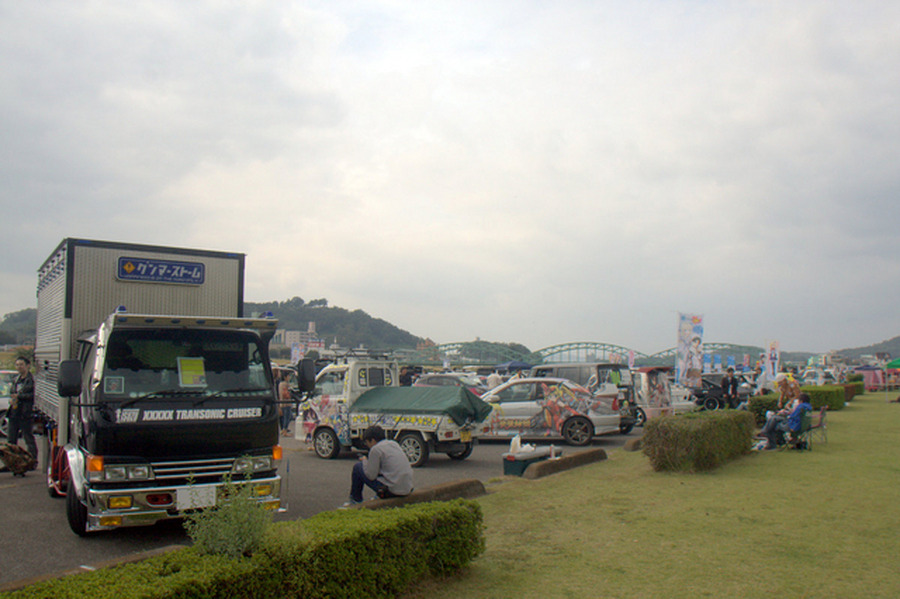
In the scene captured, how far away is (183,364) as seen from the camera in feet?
21.7

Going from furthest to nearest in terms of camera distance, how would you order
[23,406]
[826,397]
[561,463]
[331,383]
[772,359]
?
[772,359] → [826,397] → [331,383] → [561,463] → [23,406]

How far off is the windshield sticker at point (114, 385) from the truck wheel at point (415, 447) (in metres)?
6.17

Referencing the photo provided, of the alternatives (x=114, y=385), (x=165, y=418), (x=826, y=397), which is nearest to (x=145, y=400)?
(x=165, y=418)

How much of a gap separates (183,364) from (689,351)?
1959 centimetres

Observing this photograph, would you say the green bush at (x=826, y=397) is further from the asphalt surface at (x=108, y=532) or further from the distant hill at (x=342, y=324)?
the distant hill at (x=342, y=324)

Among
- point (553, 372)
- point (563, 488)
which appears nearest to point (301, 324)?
point (553, 372)

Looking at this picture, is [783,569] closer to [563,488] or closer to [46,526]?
[563,488]

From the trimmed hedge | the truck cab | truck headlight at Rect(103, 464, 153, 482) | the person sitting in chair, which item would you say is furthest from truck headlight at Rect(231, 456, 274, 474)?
the person sitting in chair

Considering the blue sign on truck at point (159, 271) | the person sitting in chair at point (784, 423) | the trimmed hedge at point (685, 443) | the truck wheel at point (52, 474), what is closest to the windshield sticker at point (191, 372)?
the blue sign on truck at point (159, 271)

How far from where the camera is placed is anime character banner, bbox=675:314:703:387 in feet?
73.6

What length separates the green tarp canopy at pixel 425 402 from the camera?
1157 cm

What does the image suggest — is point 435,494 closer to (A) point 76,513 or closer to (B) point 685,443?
(A) point 76,513

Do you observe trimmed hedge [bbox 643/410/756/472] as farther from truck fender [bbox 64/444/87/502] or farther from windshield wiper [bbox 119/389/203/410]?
truck fender [bbox 64/444/87/502]

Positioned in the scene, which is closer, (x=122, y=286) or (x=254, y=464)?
Answer: (x=254, y=464)
